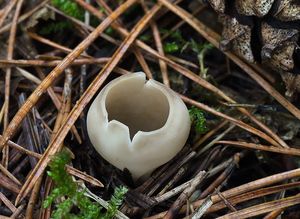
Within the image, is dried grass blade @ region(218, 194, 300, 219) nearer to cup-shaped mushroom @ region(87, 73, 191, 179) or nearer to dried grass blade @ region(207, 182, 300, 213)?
dried grass blade @ region(207, 182, 300, 213)

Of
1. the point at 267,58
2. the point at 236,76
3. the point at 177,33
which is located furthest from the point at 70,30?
the point at 267,58

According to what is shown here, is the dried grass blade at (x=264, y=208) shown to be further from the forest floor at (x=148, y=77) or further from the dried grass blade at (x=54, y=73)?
the dried grass blade at (x=54, y=73)

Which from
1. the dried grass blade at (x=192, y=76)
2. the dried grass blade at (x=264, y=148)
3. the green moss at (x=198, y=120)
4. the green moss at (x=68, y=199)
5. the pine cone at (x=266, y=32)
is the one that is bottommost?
the green moss at (x=68, y=199)

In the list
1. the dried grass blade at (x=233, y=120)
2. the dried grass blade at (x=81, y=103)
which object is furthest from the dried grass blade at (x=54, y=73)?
the dried grass blade at (x=233, y=120)

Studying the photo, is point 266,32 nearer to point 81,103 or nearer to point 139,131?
point 139,131

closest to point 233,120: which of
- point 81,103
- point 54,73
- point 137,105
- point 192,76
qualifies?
point 192,76

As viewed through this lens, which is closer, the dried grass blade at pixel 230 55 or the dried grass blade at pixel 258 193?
the dried grass blade at pixel 258 193

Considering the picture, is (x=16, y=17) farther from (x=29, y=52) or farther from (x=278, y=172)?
(x=278, y=172)

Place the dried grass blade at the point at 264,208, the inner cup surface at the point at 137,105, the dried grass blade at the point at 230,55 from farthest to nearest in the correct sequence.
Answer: the dried grass blade at the point at 230,55
the inner cup surface at the point at 137,105
the dried grass blade at the point at 264,208
